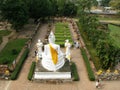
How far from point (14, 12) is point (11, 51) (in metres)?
10.0

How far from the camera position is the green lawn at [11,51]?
3018 cm

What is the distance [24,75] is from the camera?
87.0 ft

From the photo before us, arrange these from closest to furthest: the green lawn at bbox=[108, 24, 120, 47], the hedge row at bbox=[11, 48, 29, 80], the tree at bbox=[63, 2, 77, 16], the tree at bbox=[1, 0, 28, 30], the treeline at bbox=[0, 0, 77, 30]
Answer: the hedge row at bbox=[11, 48, 29, 80] < the green lawn at bbox=[108, 24, 120, 47] < the tree at bbox=[1, 0, 28, 30] < the treeline at bbox=[0, 0, 77, 30] < the tree at bbox=[63, 2, 77, 16]

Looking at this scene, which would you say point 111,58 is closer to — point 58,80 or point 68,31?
point 58,80

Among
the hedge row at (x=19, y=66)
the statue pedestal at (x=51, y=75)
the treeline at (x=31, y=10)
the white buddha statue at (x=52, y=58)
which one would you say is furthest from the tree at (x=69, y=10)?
the statue pedestal at (x=51, y=75)

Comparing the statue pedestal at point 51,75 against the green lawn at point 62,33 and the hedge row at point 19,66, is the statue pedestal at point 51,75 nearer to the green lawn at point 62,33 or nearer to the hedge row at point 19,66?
the hedge row at point 19,66

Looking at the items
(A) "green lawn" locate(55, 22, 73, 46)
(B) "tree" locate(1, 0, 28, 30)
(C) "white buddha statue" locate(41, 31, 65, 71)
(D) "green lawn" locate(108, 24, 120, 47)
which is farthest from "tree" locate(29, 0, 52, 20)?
(C) "white buddha statue" locate(41, 31, 65, 71)

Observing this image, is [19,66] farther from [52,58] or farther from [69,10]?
[69,10]

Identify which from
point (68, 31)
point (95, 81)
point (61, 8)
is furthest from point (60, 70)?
point (61, 8)

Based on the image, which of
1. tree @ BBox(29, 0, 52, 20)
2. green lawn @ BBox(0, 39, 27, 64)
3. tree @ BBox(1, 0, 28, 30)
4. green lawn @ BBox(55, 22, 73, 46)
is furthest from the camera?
tree @ BBox(29, 0, 52, 20)

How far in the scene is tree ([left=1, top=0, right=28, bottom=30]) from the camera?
4109 cm

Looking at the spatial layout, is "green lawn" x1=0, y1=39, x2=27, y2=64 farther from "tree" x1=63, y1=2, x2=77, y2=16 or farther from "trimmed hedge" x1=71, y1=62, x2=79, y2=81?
"tree" x1=63, y1=2, x2=77, y2=16

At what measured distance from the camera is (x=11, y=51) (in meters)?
33.5

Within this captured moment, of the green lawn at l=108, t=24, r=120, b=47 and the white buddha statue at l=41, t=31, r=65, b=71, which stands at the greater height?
the white buddha statue at l=41, t=31, r=65, b=71
